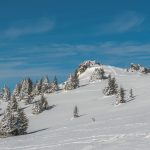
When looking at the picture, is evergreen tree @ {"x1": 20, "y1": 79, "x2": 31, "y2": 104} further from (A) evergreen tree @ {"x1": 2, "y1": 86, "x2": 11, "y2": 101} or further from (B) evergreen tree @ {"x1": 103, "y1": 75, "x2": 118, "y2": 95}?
(B) evergreen tree @ {"x1": 103, "y1": 75, "x2": 118, "y2": 95}

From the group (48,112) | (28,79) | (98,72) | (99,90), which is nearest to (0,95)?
(28,79)

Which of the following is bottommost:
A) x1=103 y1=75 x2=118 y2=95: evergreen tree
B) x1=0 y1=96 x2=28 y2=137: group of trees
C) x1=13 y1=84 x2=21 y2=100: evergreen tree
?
x1=0 y1=96 x2=28 y2=137: group of trees

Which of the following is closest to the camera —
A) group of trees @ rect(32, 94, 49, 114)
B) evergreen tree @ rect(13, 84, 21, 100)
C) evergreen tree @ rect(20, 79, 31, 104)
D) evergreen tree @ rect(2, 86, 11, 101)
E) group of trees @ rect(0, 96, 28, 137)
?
group of trees @ rect(0, 96, 28, 137)

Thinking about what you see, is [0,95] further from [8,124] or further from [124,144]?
[124,144]

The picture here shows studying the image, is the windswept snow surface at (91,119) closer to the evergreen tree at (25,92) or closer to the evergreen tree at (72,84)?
the evergreen tree at (72,84)

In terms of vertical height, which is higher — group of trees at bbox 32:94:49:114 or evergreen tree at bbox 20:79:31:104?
evergreen tree at bbox 20:79:31:104

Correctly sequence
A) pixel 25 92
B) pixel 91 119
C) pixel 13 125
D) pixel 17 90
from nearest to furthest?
pixel 13 125 < pixel 91 119 < pixel 25 92 < pixel 17 90

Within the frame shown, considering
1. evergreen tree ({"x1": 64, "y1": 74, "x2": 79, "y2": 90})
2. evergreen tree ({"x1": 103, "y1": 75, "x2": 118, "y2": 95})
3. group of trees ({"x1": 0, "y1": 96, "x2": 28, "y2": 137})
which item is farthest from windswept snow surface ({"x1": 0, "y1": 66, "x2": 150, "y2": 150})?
evergreen tree ({"x1": 64, "y1": 74, "x2": 79, "y2": 90})

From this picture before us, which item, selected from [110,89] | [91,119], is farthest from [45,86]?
[91,119]

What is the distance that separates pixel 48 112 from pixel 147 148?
97.8 m

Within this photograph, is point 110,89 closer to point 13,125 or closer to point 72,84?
point 72,84

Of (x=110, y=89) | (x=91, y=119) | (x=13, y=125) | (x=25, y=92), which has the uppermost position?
(x=25, y=92)

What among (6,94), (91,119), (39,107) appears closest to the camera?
(91,119)

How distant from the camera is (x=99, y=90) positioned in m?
154
